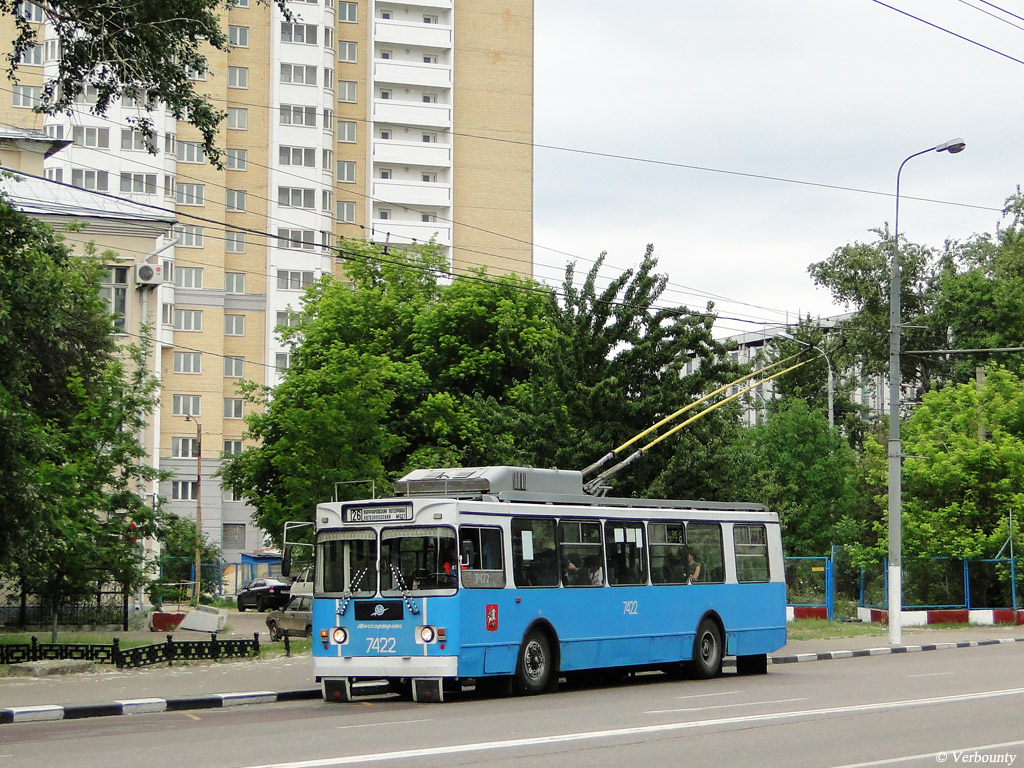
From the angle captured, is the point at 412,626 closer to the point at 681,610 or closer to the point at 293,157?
the point at 681,610

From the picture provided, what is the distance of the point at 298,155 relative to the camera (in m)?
84.6

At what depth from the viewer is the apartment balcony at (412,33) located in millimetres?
87875

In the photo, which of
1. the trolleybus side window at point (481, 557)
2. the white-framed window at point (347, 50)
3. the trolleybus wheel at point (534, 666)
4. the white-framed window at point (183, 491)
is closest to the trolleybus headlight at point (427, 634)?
the trolleybus side window at point (481, 557)

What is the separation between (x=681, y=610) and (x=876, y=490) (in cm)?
3620

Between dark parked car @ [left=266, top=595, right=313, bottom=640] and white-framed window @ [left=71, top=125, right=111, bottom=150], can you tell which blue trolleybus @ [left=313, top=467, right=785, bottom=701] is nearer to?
dark parked car @ [left=266, top=595, right=313, bottom=640]

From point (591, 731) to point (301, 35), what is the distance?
7736 centimetres

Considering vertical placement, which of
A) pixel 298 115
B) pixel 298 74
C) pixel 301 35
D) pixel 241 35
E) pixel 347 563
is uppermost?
pixel 301 35

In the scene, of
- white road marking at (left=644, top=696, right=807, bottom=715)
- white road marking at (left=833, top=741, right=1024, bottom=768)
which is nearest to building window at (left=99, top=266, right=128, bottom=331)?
white road marking at (left=644, top=696, right=807, bottom=715)

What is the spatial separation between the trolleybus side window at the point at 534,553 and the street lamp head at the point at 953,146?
16.6 meters

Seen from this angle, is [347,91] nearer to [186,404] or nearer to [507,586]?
[186,404]

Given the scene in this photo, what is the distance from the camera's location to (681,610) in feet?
69.3

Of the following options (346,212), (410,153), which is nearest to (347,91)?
(410,153)

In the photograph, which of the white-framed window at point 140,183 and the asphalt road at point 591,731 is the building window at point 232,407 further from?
the asphalt road at point 591,731

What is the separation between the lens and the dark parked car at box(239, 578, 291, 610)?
182 ft
